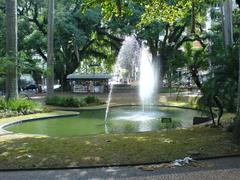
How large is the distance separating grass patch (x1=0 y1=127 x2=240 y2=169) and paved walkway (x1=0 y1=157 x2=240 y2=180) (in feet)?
1.20

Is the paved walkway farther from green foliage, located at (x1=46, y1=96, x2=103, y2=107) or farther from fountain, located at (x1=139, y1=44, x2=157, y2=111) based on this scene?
fountain, located at (x1=139, y1=44, x2=157, y2=111)

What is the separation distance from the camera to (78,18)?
138ft

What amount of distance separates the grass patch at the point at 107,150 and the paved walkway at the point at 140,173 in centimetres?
37

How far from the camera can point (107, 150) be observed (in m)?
9.44

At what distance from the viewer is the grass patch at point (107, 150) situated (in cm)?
862

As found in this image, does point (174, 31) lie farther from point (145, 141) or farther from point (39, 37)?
point (145, 141)

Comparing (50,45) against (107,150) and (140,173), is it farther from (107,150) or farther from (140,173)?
(140,173)

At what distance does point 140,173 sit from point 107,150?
5.69 ft

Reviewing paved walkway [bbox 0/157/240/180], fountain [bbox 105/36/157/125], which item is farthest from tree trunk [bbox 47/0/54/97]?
paved walkway [bbox 0/157/240/180]

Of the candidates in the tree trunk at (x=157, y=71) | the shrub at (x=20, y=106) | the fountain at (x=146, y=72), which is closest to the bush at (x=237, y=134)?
the shrub at (x=20, y=106)

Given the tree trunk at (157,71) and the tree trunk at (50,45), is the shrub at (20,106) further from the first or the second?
the tree trunk at (157,71)

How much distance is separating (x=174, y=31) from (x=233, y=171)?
38968mm

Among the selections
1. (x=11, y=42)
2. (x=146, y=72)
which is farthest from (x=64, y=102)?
(x=146, y=72)

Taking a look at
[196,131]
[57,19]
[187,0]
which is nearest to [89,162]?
[196,131]
